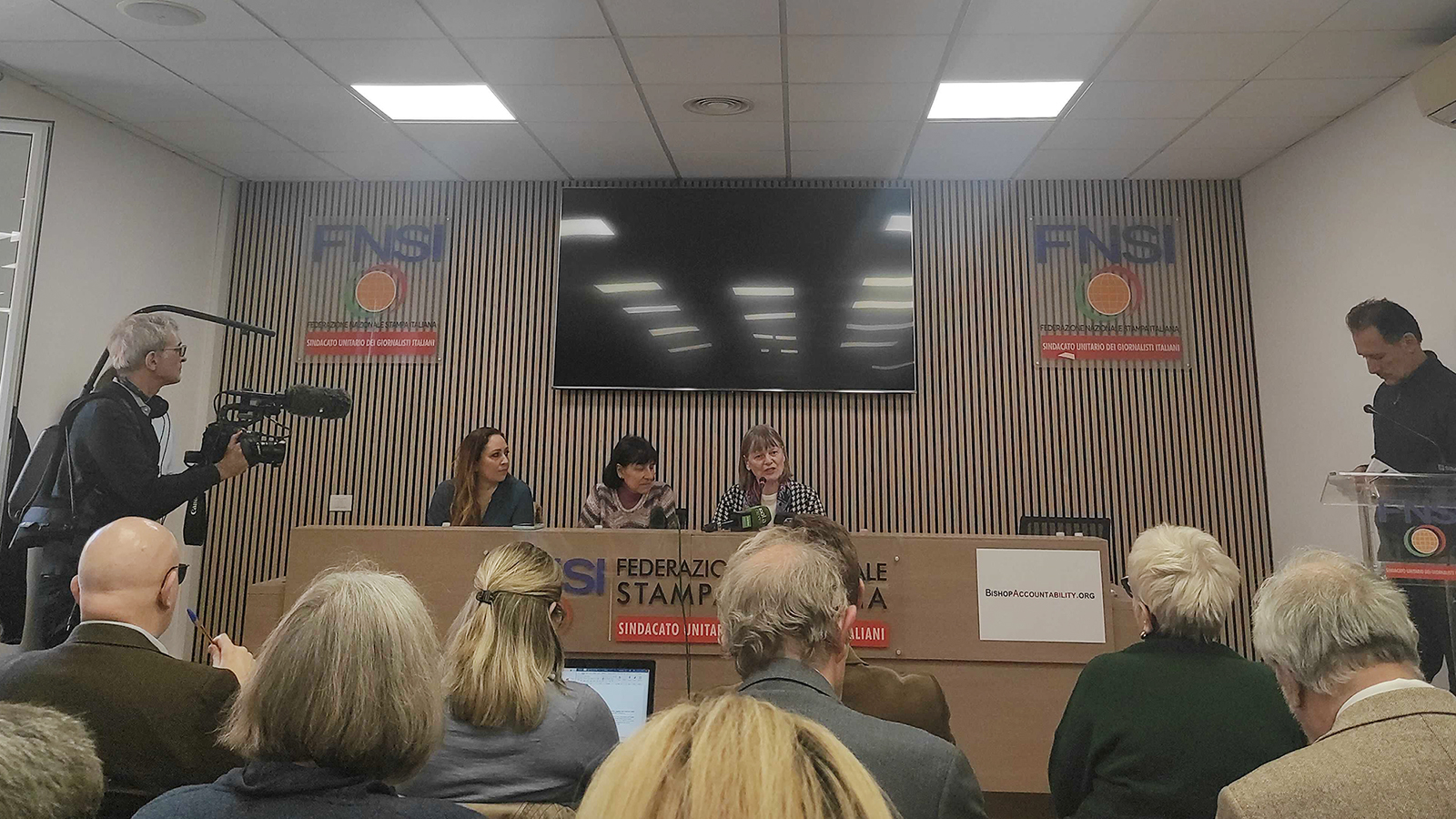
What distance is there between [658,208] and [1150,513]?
145 inches

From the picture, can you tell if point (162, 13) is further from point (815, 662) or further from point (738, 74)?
point (815, 662)

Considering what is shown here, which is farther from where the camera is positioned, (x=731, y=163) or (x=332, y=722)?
(x=731, y=163)

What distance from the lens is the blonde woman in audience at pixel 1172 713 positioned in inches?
69.1

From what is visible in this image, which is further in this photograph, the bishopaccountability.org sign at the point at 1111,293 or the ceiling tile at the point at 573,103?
the bishopaccountability.org sign at the point at 1111,293

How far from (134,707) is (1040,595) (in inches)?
96.4

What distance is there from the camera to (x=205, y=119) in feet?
15.9

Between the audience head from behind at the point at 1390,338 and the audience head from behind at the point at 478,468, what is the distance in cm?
398

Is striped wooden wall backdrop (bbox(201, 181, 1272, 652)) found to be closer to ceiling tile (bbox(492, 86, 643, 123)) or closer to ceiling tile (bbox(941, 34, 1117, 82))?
ceiling tile (bbox(492, 86, 643, 123))

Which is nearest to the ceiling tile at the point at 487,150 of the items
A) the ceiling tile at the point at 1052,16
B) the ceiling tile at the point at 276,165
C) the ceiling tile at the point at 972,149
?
the ceiling tile at the point at 276,165

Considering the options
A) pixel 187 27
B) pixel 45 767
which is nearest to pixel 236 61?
pixel 187 27

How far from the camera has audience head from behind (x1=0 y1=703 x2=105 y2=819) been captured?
91 cm

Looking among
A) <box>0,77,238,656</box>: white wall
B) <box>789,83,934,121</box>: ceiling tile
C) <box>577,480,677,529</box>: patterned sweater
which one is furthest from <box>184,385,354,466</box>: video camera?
<box>789,83,934,121</box>: ceiling tile

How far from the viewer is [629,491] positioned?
4.25 m

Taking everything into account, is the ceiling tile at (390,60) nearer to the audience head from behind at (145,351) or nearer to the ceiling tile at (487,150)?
the ceiling tile at (487,150)
